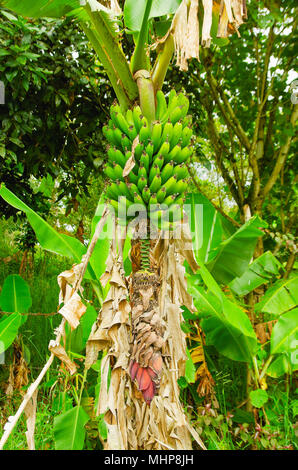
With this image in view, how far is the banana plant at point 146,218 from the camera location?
1.23 m

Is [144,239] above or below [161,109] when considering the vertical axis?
below

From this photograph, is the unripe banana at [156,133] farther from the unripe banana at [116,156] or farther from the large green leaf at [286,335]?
the large green leaf at [286,335]

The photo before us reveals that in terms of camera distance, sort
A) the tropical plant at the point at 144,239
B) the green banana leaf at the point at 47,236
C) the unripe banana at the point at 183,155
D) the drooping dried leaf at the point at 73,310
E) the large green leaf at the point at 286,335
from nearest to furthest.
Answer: the drooping dried leaf at the point at 73,310, the tropical plant at the point at 144,239, the unripe banana at the point at 183,155, the green banana leaf at the point at 47,236, the large green leaf at the point at 286,335

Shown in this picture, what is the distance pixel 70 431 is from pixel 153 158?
104cm

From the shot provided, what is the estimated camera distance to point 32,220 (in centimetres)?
160

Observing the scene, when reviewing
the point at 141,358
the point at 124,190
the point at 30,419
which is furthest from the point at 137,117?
the point at 30,419

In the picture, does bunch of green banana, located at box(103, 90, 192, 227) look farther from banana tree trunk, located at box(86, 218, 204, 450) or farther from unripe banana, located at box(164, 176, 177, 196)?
banana tree trunk, located at box(86, 218, 204, 450)

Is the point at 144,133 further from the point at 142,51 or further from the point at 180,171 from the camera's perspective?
the point at 142,51

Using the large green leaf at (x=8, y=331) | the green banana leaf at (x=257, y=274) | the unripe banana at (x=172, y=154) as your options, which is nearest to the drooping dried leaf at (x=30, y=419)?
the large green leaf at (x=8, y=331)

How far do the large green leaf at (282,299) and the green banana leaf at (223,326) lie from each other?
22 centimetres

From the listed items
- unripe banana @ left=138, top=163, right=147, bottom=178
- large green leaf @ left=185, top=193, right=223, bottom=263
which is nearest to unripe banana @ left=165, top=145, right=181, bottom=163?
unripe banana @ left=138, top=163, right=147, bottom=178

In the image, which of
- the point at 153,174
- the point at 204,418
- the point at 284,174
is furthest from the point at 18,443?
the point at 284,174

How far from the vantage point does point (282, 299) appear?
6.30 feet
